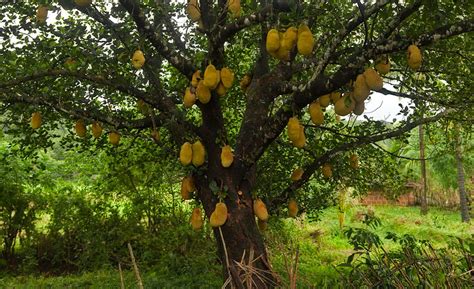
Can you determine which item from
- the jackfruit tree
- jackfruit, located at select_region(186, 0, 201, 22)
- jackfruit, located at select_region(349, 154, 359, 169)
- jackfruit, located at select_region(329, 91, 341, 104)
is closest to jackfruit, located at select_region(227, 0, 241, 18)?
the jackfruit tree

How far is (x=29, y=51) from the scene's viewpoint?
4.42m

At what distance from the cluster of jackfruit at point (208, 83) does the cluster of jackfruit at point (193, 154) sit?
33 cm

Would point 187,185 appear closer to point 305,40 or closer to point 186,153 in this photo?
point 186,153

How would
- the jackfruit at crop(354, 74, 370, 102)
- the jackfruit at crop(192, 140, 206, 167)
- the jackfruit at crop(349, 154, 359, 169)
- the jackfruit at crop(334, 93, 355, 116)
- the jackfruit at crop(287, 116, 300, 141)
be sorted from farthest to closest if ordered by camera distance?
the jackfruit at crop(349, 154, 359, 169)
the jackfruit at crop(192, 140, 206, 167)
the jackfruit at crop(287, 116, 300, 141)
the jackfruit at crop(334, 93, 355, 116)
the jackfruit at crop(354, 74, 370, 102)

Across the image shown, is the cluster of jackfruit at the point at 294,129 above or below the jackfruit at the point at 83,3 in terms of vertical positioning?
below

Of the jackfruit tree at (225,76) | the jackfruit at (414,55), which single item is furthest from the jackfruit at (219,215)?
the jackfruit at (414,55)

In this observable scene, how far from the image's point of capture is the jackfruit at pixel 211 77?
11.8 ft

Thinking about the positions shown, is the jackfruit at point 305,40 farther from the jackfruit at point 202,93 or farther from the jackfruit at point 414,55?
the jackfruit at point 202,93

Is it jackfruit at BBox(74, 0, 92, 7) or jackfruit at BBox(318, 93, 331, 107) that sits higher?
jackfruit at BBox(74, 0, 92, 7)

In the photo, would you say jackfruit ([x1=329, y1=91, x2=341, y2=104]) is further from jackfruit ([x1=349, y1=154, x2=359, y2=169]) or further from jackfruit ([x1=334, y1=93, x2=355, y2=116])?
jackfruit ([x1=349, y1=154, x2=359, y2=169])

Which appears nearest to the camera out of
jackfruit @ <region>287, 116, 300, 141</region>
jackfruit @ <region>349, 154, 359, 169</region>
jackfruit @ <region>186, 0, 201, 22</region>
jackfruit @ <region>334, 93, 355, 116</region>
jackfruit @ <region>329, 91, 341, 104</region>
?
jackfruit @ <region>334, 93, 355, 116</region>

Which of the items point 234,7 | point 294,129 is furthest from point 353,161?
point 234,7

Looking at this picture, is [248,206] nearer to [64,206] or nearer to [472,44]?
[472,44]

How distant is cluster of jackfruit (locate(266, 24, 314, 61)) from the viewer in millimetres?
3037
